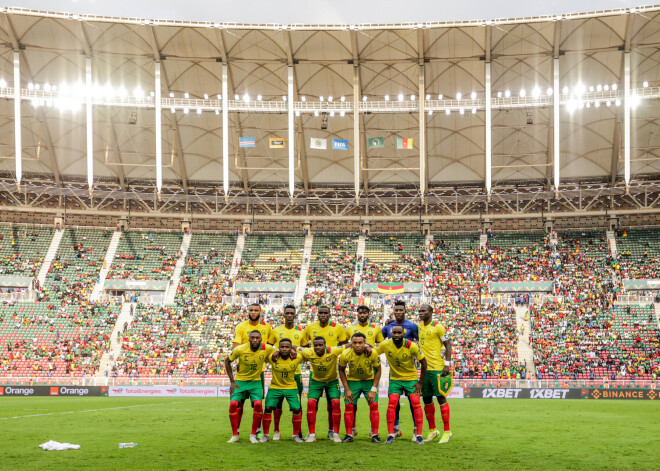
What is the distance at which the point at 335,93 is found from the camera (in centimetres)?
5466

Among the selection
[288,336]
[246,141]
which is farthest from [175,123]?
[288,336]

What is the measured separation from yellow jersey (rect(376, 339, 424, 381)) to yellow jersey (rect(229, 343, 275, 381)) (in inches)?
83.1

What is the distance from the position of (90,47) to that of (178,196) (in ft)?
45.7

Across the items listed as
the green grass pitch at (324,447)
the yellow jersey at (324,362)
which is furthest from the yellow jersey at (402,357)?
the green grass pitch at (324,447)

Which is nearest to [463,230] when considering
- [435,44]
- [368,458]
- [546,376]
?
[435,44]

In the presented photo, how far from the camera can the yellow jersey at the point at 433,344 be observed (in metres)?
13.4

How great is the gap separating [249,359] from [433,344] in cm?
348

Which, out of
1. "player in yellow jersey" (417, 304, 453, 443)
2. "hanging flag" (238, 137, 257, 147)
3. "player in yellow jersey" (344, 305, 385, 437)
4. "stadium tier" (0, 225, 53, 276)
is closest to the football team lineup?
"player in yellow jersey" (417, 304, 453, 443)

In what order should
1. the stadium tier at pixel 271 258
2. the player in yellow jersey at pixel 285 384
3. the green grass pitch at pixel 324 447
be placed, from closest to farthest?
the green grass pitch at pixel 324 447, the player in yellow jersey at pixel 285 384, the stadium tier at pixel 271 258

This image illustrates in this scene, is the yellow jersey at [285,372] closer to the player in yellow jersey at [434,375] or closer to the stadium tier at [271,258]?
the player in yellow jersey at [434,375]

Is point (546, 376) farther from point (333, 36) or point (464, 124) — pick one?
point (333, 36)

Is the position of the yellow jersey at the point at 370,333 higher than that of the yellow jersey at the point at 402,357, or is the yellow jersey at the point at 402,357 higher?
the yellow jersey at the point at 370,333

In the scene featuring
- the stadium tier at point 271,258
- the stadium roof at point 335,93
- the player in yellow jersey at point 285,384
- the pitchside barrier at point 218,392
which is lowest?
the pitchside barrier at point 218,392

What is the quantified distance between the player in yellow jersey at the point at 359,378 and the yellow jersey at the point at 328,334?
0.75m
